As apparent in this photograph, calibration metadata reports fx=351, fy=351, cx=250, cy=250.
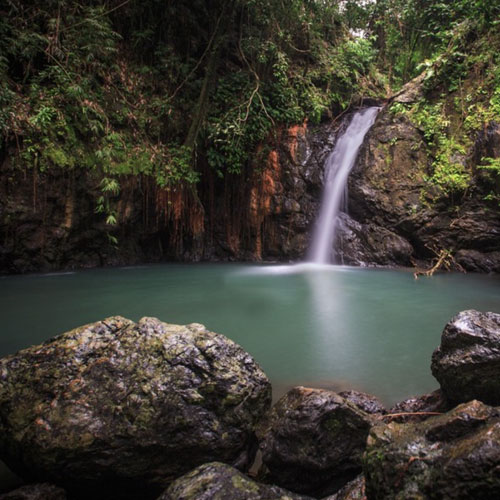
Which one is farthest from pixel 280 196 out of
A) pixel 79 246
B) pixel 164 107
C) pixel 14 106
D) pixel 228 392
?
pixel 228 392

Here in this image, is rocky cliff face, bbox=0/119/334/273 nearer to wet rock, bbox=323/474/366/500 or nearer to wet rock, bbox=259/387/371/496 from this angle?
wet rock, bbox=259/387/371/496

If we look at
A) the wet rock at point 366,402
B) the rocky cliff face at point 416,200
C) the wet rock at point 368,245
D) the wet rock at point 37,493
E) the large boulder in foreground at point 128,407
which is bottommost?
the wet rock at point 37,493

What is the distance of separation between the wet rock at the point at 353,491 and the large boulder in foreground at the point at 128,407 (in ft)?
1.93

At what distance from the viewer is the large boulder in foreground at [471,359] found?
6.70 ft

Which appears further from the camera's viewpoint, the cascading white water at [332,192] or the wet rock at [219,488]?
the cascading white water at [332,192]

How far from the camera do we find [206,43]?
403 inches

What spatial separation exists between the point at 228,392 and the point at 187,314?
291cm

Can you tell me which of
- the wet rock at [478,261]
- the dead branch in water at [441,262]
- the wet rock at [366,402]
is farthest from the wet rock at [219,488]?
the wet rock at [478,261]

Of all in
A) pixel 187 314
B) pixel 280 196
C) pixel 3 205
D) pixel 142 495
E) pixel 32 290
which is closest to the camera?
pixel 142 495

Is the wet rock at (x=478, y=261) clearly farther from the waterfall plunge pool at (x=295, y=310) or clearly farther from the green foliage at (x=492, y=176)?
the green foliage at (x=492, y=176)

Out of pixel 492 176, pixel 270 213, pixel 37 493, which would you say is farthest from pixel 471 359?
pixel 270 213

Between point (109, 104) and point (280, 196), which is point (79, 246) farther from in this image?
point (280, 196)

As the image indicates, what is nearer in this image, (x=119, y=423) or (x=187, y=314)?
(x=119, y=423)

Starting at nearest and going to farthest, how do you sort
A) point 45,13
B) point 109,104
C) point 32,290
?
1. point 32,290
2. point 45,13
3. point 109,104
